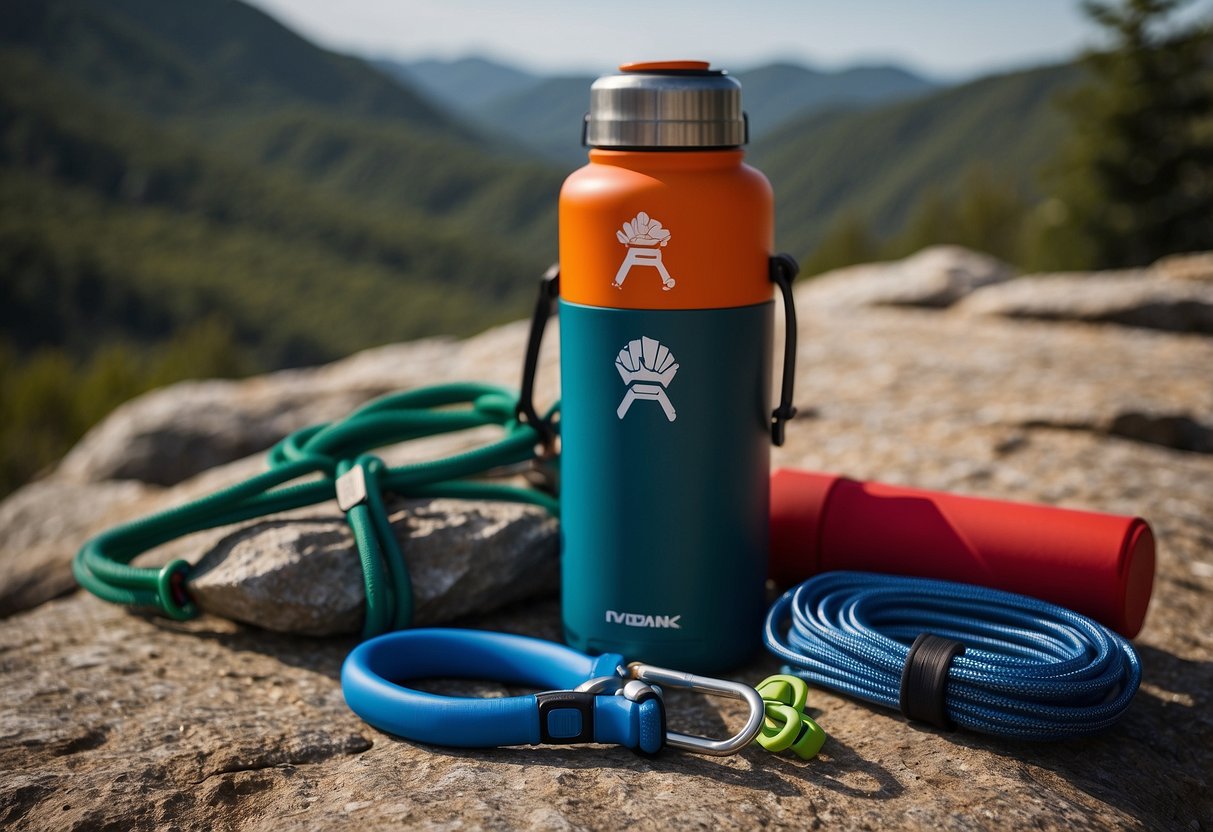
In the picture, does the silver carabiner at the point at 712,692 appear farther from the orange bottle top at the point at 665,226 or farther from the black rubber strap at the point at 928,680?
the orange bottle top at the point at 665,226

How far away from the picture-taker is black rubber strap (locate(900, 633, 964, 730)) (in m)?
2.78

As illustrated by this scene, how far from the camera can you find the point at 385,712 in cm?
279

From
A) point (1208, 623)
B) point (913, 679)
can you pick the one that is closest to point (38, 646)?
point (913, 679)

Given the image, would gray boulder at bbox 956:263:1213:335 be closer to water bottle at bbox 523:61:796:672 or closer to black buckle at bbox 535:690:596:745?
water bottle at bbox 523:61:796:672

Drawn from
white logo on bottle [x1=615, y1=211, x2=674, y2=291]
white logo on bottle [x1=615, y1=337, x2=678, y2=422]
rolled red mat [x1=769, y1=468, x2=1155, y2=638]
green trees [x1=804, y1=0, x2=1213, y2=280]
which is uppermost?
green trees [x1=804, y1=0, x2=1213, y2=280]

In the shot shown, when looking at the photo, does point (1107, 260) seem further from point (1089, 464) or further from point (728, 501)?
point (728, 501)

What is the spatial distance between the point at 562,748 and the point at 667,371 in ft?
3.49

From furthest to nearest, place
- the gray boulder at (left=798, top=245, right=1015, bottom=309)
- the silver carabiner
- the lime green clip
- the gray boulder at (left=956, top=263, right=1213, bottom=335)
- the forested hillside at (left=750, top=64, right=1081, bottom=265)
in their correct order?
the forested hillside at (left=750, top=64, right=1081, bottom=265)
the gray boulder at (left=798, top=245, right=1015, bottom=309)
the gray boulder at (left=956, top=263, right=1213, bottom=335)
the lime green clip
the silver carabiner

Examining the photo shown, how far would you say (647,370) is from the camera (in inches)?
117

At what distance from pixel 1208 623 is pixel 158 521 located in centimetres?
377

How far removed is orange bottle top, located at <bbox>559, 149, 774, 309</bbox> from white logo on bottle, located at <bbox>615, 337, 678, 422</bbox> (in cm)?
12

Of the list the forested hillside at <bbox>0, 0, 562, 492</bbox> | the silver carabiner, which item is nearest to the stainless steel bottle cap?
the silver carabiner

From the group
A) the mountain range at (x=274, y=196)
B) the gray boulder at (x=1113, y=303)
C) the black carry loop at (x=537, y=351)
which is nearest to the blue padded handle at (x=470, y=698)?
the black carry loop at (x=537, y=351)

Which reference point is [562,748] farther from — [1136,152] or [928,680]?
[1136,152]
